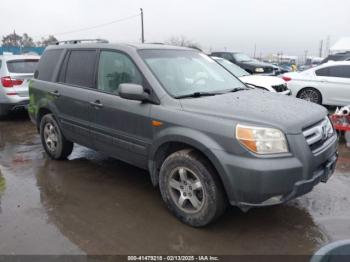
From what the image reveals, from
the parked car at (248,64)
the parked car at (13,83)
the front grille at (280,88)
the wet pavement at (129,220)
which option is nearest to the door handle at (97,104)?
the wet pavement at (129,220)

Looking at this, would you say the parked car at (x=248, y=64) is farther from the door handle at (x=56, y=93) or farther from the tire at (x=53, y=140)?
the door handle at (x=56, y=93)

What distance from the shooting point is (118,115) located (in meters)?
4.12

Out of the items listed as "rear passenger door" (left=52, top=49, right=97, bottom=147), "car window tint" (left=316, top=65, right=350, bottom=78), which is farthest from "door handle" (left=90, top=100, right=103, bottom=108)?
"car window tint" (left=316, top=65, right=350, bottom=78)

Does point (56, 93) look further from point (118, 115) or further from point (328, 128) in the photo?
point (328, 128)

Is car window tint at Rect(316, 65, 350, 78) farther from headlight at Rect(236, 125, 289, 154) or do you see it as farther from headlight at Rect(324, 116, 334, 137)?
headlight at Rect(236, 125, 289, 154)

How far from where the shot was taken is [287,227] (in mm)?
3590

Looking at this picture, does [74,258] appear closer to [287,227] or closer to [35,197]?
[35,197]

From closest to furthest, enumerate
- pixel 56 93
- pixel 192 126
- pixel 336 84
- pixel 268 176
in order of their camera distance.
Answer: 1. pixel 268 176
2. pixel 192 126
3. pixel 56 93
4. pixel 336 84

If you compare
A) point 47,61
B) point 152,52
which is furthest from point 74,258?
point 47,61

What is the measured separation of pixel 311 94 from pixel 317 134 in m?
7.80

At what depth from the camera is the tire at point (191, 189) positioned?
3.30m

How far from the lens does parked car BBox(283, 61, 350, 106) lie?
33.0 feet

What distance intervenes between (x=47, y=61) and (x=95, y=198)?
8.61 ft

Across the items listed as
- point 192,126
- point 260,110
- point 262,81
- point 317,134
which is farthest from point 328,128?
point 262,81
